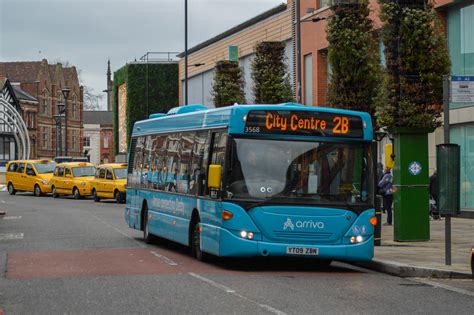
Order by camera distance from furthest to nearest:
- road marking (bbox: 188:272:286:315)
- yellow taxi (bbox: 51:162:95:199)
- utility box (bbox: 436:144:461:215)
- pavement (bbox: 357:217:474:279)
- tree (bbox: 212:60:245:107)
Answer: yellow taxi (bbox: 51:162:95:199)
tree (bbox: 212:60:245:107)
utility box (bbox: 436:144:461:215)
pavement (bbox: 357:217:474:279)
road marking (bbox: 188:272:286:315)

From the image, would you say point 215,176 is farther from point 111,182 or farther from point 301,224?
point 111,182

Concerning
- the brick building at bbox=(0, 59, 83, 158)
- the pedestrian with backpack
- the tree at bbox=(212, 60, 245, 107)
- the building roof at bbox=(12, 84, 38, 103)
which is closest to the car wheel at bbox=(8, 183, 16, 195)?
the tree at bbox=(212, 60, 245, 107)

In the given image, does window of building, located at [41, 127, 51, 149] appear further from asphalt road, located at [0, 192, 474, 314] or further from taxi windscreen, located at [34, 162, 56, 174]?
asphalt road, located at [0, 192, 474, 314]

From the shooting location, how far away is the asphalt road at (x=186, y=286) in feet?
36.7

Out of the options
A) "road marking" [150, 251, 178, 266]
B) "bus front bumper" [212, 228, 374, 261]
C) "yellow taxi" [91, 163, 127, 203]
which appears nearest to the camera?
"bus front bumper" [212, 228, 374, 261]

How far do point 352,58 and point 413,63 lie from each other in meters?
3.44

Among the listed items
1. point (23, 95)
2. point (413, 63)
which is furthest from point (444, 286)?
point (23, 95)

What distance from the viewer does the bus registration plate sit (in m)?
15.4

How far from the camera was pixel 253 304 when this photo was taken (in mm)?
11289

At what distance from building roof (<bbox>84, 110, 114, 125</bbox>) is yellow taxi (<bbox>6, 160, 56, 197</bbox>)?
3682 inches

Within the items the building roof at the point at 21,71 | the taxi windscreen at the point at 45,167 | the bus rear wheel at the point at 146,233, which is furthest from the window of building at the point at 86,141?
the bus rear wheel at the point at 146,233

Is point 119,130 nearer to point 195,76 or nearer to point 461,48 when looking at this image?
point 195,76

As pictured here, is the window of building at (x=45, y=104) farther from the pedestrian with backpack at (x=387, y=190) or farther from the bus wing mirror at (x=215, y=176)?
the bus wing mirror at (x=215, y=176)

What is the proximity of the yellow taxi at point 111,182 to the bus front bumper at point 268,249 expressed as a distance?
30.2 m
